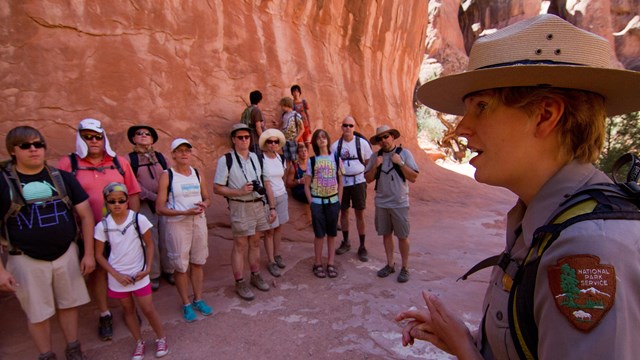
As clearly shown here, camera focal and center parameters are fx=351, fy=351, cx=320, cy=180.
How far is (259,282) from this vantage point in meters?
4.37

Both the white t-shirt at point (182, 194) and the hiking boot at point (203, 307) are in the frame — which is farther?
the hiking boot at point (203, 307)

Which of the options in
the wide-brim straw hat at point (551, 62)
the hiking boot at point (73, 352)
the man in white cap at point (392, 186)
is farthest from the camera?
the man in white cap at point (392, 186)

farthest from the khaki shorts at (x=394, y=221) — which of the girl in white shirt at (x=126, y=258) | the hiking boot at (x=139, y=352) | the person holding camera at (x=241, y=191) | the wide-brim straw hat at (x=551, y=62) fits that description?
the wide-brim straw hat at (x=551, y=62)

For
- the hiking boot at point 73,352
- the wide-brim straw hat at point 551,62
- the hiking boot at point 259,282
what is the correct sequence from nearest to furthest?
the wide-brim straw hat at point 551,62 < the hiking boot at point 73,352 < the hiking boot at point 259,282

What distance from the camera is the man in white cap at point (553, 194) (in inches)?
28.9

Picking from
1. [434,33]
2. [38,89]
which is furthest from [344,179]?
[434,33]

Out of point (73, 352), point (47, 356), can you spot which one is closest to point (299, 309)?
point (73, 352)

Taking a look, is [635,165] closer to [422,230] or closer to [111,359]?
[111,359]

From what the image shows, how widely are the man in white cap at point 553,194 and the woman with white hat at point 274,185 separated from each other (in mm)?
3503

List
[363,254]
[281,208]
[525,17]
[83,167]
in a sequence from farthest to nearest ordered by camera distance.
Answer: [525,17] → [363,254] → [281,208] → [83,167]

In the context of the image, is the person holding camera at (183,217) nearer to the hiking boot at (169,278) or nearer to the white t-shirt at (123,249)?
the white t-shirt at (123,249)

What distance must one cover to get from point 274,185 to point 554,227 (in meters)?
4.10

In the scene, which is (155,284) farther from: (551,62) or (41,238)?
(551,62)

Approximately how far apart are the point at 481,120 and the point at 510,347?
0.67 metres
